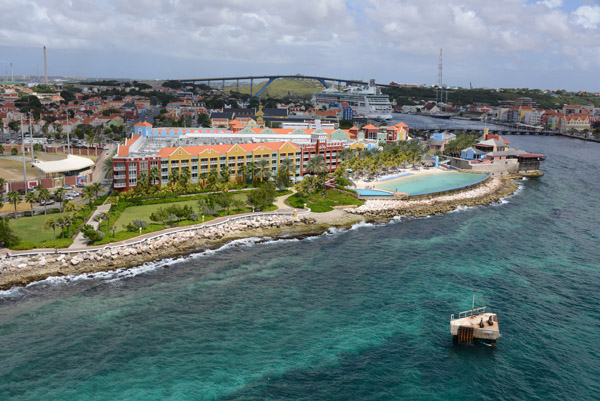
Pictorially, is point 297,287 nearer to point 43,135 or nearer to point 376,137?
point 376,137

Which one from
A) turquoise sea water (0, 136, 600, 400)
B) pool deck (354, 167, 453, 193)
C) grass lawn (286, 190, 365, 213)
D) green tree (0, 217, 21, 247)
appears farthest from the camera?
pool deck (354, 167, 453, 193)

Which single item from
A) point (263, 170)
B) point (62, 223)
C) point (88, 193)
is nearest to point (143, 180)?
point (88, 193)

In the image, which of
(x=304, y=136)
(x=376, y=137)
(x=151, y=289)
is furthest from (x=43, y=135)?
(x=151, y=289)

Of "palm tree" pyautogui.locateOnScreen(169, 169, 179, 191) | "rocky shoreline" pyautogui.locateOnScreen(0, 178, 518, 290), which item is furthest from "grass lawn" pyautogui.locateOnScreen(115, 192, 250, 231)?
"rocky shoreline" pyautogui.locateOnScreen(0, 178, 518, 290)

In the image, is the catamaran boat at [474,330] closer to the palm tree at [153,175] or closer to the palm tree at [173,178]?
the palm tree at [173,178]

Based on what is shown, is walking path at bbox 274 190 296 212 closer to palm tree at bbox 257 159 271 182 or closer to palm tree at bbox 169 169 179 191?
palm tree at bbox 257 159 271 182
